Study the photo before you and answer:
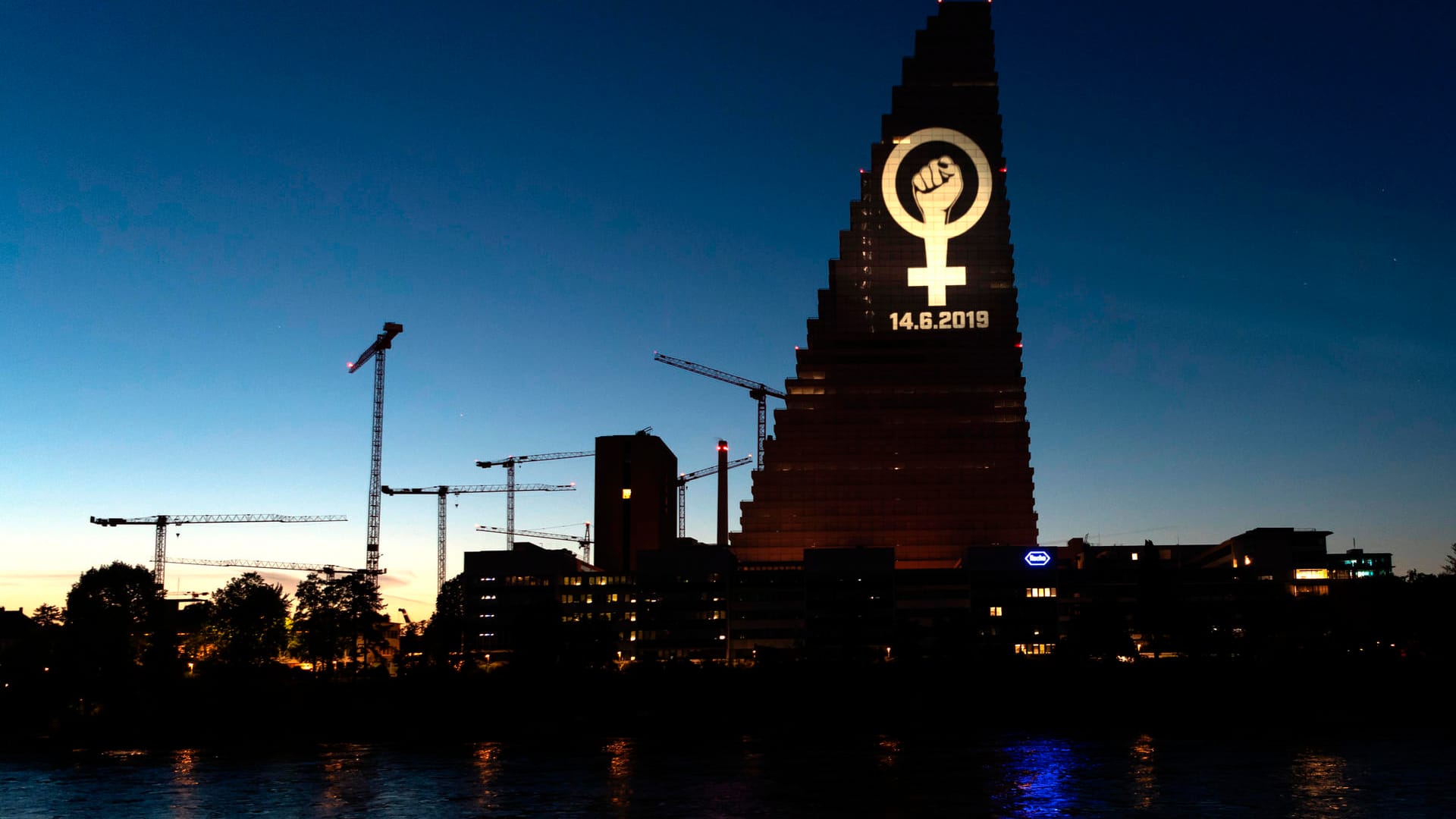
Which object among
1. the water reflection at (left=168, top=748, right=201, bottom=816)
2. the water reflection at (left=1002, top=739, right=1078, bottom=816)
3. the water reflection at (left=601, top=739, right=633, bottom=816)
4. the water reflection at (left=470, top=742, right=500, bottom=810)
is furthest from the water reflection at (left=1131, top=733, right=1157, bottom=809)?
the water reflection at (left=168, top=748, right=201, bottom=816)

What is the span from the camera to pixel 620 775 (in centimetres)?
13088

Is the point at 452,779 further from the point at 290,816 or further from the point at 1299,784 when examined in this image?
the point at 1299,784

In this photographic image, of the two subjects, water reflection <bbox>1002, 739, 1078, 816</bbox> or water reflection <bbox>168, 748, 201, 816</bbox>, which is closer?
water reflection <bbox>1002, 739, 1078, 816</bbox>

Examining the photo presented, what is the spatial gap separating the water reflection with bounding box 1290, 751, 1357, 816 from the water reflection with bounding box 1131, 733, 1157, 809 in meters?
11.8

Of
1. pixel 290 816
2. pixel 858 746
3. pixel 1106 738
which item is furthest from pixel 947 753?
pixel 290 816

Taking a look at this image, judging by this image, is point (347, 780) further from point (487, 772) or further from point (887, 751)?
point (887, 751)

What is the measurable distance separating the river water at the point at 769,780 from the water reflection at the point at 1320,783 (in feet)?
1.19

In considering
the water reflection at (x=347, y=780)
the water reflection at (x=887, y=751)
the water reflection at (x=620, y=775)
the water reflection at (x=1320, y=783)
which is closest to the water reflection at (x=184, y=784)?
the water reflection at (x=347, y=780)

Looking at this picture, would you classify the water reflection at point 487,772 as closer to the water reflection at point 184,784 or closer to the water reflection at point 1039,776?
the water reflection at point 184,784

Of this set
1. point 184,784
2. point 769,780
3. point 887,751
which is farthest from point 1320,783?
point 184,784

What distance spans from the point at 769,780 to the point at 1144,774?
37.2m

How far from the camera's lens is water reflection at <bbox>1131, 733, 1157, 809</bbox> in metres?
107

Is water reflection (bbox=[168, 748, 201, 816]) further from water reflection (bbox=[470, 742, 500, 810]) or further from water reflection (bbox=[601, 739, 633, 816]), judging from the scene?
water reflection (bbox=[601, 739, 633, 816])

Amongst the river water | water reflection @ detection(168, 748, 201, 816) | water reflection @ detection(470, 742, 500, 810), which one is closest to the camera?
the river water
